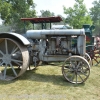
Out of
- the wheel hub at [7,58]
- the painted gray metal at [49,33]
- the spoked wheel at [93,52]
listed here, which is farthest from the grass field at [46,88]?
the spoked wheel at [93,52]

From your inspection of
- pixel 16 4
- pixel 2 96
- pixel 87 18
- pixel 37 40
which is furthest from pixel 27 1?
pixel 2 96

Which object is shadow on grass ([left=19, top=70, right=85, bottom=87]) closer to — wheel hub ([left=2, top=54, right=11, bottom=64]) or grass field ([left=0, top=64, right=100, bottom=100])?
grass field ([left=0, top=64, right=100, bottom=100])

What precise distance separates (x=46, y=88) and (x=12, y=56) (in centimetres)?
167

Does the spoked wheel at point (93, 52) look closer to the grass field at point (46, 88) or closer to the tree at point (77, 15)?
the grass field at point (46, 88)

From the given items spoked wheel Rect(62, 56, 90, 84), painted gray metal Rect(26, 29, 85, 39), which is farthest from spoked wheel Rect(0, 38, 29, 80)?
spoked wheel Rect(62, 56, 90, 84)

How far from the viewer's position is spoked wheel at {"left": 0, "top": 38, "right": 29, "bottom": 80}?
525 cm

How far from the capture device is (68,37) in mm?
5629

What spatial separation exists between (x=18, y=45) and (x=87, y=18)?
2152cm

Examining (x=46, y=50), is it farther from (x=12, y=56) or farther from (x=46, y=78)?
(x=12, y=56)

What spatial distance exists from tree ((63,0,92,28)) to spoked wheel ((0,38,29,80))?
19928 millimetres

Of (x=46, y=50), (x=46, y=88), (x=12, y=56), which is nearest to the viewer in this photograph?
(x=46, y=88)

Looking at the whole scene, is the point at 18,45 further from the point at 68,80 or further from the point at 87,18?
the point at 87,18

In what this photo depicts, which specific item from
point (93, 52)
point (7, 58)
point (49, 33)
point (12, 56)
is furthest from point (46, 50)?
point (93, 52)

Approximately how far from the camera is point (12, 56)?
5629 millimetres
